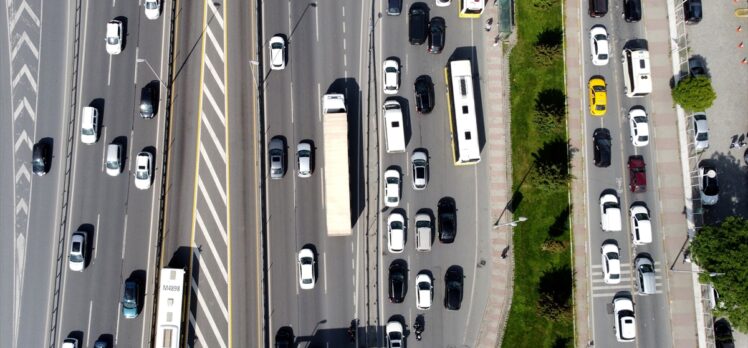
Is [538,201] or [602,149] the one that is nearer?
[602,149]

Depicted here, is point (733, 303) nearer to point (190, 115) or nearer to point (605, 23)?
point (605, 23)

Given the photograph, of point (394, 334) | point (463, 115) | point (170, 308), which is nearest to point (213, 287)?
point (170, 308)

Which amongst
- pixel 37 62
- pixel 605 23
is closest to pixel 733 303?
pixel 605 23

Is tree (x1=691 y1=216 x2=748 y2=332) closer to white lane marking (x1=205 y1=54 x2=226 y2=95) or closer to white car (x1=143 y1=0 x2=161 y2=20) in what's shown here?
white lane marking (x1=205 y1=54 x2=226 y2=95)

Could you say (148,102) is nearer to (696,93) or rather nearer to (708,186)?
(696,93)

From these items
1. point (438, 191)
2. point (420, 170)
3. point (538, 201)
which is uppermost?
point (420, 170)

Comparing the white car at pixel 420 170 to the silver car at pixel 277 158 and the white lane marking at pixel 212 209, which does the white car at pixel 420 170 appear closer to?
the silver car at pixel 277 158

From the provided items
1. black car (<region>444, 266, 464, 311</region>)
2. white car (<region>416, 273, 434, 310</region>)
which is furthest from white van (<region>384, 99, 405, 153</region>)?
black car (<region>444, 266, 464, 311</region>)
